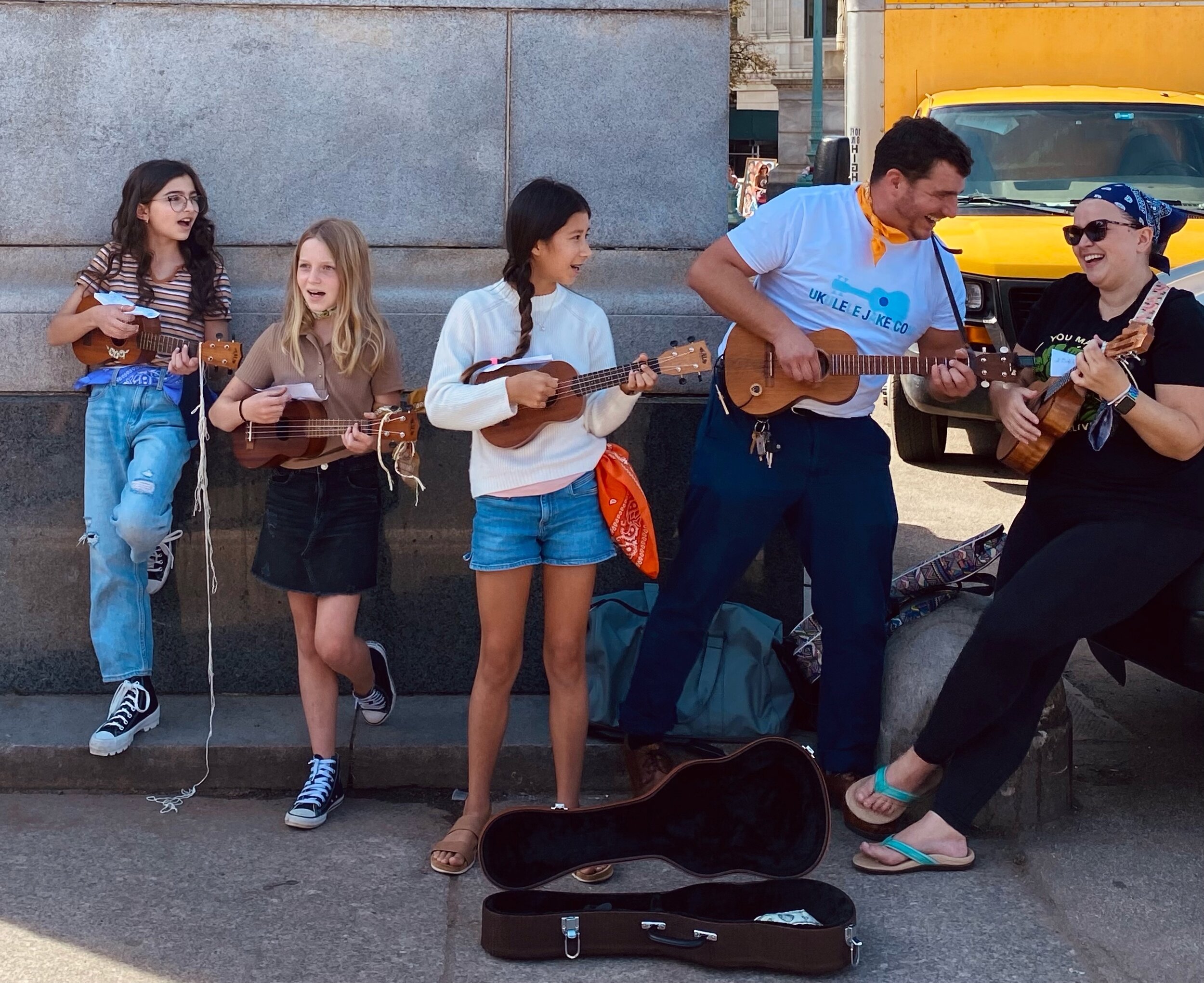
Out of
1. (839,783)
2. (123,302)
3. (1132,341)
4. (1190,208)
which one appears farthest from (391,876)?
(1190,208)

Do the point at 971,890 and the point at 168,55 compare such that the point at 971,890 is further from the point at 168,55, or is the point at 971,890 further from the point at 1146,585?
the point at 168,55

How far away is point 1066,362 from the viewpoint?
3.83m

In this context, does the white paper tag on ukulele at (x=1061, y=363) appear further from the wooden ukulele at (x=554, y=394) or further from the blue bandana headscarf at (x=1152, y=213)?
the wooden ukulele at (x=554, y=394)

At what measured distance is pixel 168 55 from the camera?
198 inches

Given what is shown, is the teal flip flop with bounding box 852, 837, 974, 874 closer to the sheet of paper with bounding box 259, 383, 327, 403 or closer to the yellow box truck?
the sheet of paper with bounding box 259, 383, 327, 403

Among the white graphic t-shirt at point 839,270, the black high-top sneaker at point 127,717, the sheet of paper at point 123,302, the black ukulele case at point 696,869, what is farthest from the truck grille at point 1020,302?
the black high-top sneaker at point 127,717

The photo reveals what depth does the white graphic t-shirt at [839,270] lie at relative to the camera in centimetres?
414

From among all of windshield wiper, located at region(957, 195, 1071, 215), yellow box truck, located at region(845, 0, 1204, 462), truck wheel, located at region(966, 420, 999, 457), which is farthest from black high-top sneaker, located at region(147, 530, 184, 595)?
truck wheel, located at region(966, 420, 999, 457)

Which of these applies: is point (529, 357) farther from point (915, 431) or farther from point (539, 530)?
point (915, 431)

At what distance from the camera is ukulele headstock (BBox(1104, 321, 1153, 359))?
363 centimetres

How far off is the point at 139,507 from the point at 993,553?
2.62m

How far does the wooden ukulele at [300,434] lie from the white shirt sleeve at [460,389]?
0.26 meters

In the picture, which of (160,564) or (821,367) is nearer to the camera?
(821,367)

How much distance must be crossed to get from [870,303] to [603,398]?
83 centimetres
